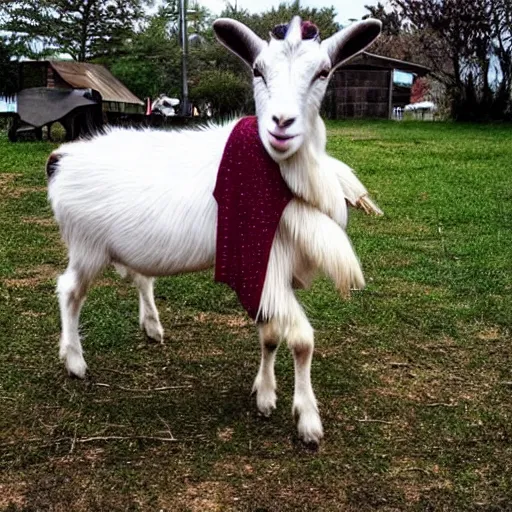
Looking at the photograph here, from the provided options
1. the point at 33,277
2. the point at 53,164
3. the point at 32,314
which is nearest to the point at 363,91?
the point at 33,277

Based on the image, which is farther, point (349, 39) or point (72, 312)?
point (72, 312)

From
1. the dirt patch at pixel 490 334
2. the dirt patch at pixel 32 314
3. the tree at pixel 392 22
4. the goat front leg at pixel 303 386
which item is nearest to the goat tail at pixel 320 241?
the goat front leg at pixel 303 386

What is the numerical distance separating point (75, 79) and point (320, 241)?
633 inches

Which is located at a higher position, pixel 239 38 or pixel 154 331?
pixel 239 38

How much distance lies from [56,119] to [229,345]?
1044 cm

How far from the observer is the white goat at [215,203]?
2.97 meters

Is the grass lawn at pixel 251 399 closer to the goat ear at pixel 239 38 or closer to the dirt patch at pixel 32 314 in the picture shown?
the dirt patch at pixel 32 314

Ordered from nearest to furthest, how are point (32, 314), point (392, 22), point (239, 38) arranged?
point (239, 38) < point (32, 314) < point (392, 22)

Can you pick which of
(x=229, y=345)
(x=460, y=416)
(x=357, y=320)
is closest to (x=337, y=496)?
(x=460, y=416)

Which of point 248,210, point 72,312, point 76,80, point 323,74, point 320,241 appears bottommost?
point 72,312

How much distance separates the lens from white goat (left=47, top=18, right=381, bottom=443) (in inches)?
117

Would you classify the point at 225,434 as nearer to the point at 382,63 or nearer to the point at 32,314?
the point at 32,314

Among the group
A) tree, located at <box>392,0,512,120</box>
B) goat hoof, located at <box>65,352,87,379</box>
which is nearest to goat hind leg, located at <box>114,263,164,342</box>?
goat hoof, located at <box>65,352,87,379</box>

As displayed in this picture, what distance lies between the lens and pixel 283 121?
9.35 ft
